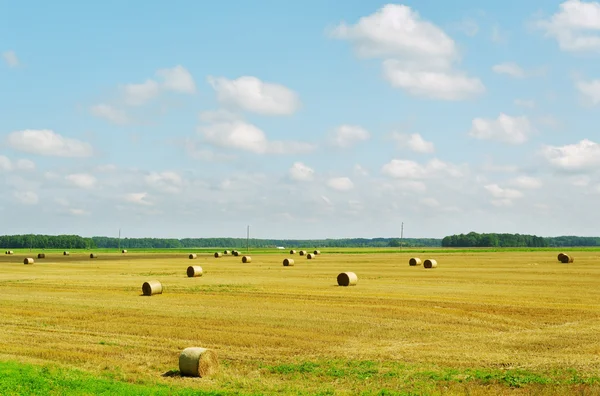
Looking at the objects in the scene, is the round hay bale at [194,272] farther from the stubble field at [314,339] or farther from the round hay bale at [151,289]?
the round hay bale at [151,289]

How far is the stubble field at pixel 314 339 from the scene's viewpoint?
15.5 meters

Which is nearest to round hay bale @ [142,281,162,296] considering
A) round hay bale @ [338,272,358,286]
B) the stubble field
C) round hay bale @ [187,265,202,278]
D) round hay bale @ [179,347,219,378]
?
the stubble field

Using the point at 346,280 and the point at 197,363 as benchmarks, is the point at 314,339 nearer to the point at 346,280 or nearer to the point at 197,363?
the point at 197,363

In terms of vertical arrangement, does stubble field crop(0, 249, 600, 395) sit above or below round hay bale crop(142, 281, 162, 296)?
below

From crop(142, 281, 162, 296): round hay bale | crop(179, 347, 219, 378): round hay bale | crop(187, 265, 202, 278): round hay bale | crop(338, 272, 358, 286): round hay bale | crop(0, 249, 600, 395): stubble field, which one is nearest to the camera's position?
crop(0, 249, 600, 395): stubble field

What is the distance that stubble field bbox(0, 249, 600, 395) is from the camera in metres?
15.5

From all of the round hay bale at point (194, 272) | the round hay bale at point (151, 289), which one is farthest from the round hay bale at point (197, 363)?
the round hay bale at point (194, 272)

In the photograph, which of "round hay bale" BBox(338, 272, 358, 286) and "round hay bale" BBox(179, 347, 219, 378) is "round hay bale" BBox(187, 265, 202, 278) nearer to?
"round hay bale" BBox(338, 272, 358, 286)

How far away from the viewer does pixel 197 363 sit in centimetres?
1628

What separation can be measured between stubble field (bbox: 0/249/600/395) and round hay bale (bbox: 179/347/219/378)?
0.25m

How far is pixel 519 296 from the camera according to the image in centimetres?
3269

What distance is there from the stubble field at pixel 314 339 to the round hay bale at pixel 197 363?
254mm

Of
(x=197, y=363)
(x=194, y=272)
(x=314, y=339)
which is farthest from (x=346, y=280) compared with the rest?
(x=197, y=363)

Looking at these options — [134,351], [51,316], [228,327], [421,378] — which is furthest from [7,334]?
[421,378]
